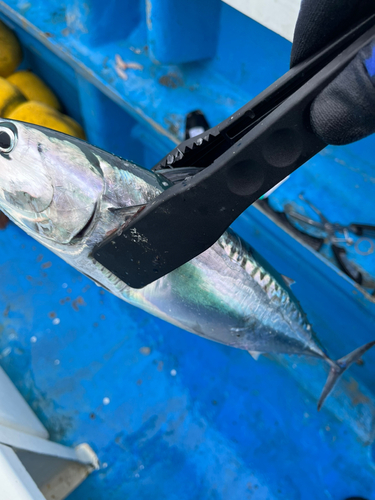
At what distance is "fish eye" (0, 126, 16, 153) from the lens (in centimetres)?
64

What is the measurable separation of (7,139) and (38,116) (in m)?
1.05

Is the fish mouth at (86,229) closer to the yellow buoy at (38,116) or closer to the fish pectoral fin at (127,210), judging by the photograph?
the fish pectoral fin at (127,210)

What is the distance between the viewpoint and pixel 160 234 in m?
0.61

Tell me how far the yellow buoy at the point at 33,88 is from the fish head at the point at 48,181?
129 cm

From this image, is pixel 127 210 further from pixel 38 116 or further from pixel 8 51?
pixel 8 51

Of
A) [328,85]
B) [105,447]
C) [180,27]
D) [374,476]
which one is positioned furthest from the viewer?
[105,447]

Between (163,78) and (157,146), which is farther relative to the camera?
(157,146)

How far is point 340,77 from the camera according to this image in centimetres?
49

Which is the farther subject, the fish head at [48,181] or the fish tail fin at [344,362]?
the fish tail fin at [344,362]

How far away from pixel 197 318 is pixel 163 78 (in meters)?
0.94

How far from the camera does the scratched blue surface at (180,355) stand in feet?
3.95

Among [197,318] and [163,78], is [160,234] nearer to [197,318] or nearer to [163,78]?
[197,318]

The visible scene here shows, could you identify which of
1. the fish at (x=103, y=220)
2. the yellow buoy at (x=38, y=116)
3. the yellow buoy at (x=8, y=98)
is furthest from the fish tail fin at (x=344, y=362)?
the yellow buoy at (x=8, y=98)

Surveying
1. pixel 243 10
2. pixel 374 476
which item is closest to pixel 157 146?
pixel 243 10
